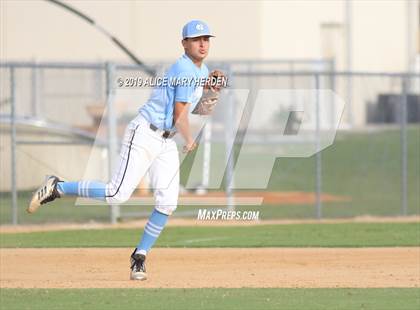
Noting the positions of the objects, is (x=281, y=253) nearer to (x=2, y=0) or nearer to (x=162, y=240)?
(x=162, y=240)

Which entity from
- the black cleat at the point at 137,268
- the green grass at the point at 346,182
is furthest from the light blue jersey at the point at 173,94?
the green grass at the point at 346,182

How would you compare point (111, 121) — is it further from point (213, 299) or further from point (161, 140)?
point (213, 299)

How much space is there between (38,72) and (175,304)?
73.9 feet

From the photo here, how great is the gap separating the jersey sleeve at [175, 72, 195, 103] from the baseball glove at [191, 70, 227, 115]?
1.15 ft

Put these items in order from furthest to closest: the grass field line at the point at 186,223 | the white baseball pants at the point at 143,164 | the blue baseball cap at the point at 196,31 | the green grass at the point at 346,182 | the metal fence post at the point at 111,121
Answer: the green grass at the point at 346,182 < the metal fence post at the point at 111,121 < the grass field line at the point at 186,223 < the white baseball pants at the point at 143,164 < the blue baseball cap at the point at 196,31

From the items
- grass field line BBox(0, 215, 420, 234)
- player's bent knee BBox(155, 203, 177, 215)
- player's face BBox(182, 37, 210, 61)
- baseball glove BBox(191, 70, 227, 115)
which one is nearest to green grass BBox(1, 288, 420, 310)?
player's bent knee BBox(155, 203, 177, 215)

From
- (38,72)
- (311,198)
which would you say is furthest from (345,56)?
(311,198)

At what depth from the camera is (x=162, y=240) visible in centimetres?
1560

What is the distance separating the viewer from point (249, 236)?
16062 mm

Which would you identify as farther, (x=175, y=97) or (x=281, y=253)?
(x=281, y=253)

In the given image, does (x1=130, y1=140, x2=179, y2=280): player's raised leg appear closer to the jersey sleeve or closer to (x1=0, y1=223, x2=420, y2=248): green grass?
the jersey sleeve

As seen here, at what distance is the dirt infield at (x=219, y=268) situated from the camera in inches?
445

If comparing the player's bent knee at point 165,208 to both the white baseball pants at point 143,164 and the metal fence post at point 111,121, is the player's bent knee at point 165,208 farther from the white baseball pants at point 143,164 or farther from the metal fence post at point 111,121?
the metal fence post at point 111,121

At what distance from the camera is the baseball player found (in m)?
10.8
